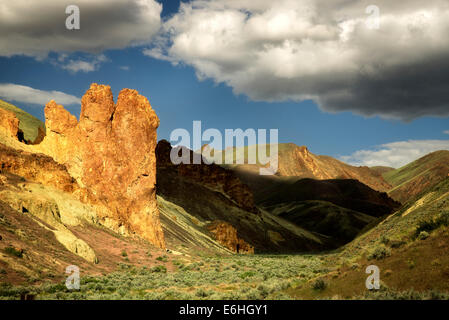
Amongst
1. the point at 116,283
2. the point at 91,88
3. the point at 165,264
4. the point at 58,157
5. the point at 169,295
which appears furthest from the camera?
the point at 91,88

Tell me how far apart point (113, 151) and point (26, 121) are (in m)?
82.7

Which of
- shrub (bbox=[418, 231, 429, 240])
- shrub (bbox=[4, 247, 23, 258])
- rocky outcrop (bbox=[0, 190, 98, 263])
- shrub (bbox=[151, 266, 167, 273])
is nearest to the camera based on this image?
shrub (bbox=[418, 231, 429, 240])

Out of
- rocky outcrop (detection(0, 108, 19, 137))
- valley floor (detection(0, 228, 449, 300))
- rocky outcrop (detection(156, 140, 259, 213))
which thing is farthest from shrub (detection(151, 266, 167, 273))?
rocky outcrop (detection(156, 140, 259, 213))

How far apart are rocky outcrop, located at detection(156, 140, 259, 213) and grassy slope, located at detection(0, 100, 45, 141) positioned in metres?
35.0

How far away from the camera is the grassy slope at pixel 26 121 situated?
10395 centimetres

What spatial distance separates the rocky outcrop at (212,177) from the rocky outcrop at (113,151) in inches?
2275

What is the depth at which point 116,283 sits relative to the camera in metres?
25.2

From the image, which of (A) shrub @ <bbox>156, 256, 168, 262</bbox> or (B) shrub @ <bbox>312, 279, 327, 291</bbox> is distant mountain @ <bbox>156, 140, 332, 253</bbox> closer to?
(A) shrub @ <bbox>156, 256, 168, 262</bbox>

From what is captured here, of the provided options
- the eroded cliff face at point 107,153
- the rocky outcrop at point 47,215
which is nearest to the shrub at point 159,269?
the rocky outcrop at point 47,215

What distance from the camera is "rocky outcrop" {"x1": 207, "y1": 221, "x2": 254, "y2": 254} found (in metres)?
81.2

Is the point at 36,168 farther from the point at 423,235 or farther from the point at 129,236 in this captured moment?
the point at 423,235

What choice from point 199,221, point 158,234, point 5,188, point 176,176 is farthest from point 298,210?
point 5,188
